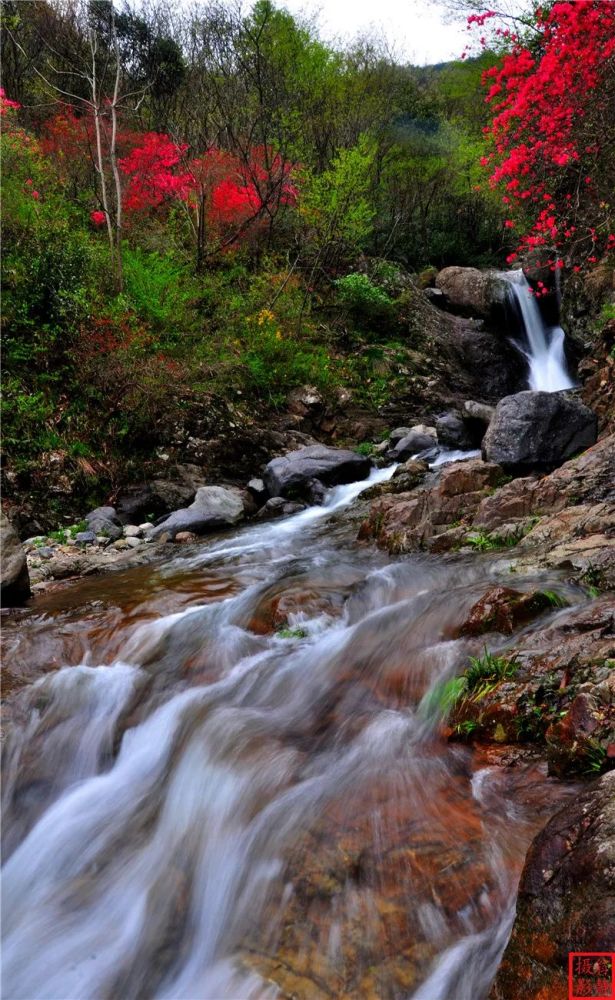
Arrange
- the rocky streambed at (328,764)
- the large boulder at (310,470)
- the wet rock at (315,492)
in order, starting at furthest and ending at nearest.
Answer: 1. the large boulder at (310,470)
2. the wet rock at (315,492)
3. the rocky streambed at (328,764)

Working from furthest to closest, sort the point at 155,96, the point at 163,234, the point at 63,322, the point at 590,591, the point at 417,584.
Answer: the point at 155,96 < the point at 163,234 < the point at 63,322 < the point at 417,584 < the point at 590,591

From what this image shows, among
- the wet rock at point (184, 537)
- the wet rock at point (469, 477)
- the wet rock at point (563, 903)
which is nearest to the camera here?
the wet rock at point (563, 903)

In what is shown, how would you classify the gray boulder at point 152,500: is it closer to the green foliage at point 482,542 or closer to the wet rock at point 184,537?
the wet rock at point 184,537

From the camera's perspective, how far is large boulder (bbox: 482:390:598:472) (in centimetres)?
798

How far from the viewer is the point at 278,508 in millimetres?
9883

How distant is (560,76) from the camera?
24.0ft

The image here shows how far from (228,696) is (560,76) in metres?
8.42

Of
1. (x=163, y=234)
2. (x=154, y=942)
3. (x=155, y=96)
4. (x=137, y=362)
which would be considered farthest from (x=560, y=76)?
(x=155, y=96)

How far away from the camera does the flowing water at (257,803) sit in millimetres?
2318

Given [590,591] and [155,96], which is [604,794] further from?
[155,96]

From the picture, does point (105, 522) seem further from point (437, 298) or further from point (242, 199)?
point (437, 298)

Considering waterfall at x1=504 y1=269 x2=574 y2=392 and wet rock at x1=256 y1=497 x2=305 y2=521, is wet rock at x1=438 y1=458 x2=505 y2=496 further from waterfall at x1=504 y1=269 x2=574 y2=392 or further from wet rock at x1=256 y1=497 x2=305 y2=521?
waterfall at x1=504 y1=269 x2=574 y2=392

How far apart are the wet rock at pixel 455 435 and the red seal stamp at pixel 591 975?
10.1m

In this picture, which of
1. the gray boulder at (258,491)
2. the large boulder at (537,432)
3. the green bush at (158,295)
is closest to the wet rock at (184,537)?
the gray boulder at (258,491)
